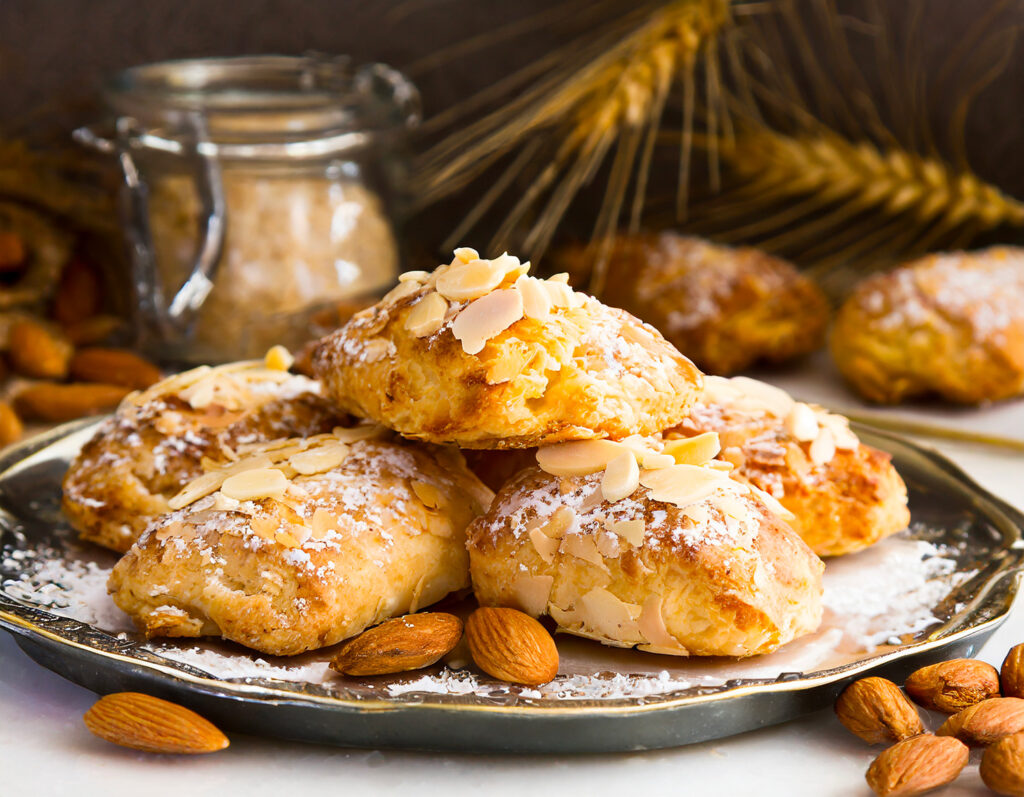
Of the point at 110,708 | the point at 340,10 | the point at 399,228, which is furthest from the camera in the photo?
the point at 340,10

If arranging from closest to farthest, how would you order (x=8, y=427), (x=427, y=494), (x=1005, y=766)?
(x=1005, y=766) → (x=427, y=494) → (x=8, y=427)

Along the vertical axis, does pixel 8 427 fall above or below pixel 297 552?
below

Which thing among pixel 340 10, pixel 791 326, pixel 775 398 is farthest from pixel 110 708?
pixel 340 10

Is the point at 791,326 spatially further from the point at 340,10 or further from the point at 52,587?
the point at 52,587

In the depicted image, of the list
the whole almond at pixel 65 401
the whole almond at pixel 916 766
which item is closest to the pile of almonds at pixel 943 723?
the whole almond at pixel 916 766

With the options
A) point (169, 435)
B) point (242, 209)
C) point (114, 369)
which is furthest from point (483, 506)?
point (114, 369)

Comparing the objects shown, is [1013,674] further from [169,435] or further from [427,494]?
[169,435]

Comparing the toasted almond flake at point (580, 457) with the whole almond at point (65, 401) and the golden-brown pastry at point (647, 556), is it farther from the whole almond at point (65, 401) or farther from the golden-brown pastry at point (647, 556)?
the whole almond at point (65, 401)
